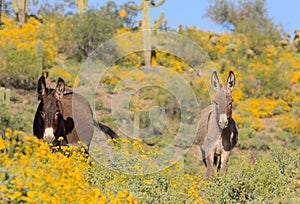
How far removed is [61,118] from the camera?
10680 millimetres

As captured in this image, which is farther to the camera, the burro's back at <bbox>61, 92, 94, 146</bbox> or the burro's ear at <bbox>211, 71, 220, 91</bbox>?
the burro's ear at <bbox>211, 71, 220, 91</bbox>

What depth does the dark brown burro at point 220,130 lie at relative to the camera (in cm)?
1208

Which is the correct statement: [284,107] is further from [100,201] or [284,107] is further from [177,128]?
[100,201]

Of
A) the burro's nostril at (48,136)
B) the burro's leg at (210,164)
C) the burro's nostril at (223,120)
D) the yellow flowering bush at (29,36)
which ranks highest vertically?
the yellow flowering bush at (29,36)

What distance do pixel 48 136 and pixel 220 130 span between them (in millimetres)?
3997

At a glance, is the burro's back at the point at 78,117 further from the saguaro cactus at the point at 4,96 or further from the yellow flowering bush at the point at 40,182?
the saguaro cactus at the point at 4,96

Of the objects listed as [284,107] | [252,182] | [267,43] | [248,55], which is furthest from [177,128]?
[252,182]

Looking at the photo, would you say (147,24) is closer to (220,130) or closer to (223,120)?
(220,130)

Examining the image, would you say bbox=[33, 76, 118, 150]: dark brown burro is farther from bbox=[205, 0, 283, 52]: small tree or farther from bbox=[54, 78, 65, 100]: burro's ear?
bbox=[205, 0, 283, 52]: small tree

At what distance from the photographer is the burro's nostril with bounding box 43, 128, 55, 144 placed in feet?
32.2

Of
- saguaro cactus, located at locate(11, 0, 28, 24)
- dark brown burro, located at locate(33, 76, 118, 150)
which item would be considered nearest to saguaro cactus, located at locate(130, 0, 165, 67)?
saguaro cactus, located at locate(11, 0, 28, 24)

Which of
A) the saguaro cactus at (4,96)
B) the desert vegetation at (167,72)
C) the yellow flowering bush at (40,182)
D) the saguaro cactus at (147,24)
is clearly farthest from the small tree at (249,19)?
the yellow flowering bush at (40,182)

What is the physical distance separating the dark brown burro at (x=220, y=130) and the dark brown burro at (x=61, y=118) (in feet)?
6.82

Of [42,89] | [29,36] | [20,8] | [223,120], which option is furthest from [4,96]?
[20,8]
